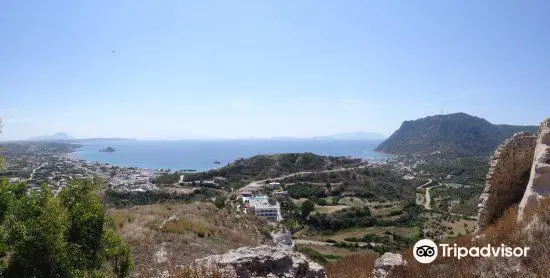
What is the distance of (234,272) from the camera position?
7.43 meters

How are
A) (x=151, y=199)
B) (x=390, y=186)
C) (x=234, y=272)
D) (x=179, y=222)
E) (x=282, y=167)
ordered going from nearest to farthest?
(x=234, y=272)
(x=179, y=222)
(x=151, y=199)
(x=390, y=186)
(x=282, y=167)

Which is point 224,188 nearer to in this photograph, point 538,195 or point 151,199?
point 151,199

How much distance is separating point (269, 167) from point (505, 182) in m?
82.2

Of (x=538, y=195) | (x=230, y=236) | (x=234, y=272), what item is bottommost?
(x=230, y=236)

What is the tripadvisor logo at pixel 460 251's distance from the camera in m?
6.78

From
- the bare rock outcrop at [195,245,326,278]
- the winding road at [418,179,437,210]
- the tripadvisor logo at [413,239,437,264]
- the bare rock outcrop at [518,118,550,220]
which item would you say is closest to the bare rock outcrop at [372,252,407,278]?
the tripadvisor logo at [413,239,437,264]

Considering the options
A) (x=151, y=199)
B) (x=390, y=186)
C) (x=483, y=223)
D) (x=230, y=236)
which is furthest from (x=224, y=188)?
(x=483, y=223)

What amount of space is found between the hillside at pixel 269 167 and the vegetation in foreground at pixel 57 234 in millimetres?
72964

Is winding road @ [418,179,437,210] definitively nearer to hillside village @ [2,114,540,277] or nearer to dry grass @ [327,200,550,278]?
hillside village @ [2,114,540,277]

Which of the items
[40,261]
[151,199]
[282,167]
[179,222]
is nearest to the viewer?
[40,261]

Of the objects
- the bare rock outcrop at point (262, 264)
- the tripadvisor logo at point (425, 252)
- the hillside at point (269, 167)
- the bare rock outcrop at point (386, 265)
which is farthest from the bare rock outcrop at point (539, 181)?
the hillside at point (269, 167)

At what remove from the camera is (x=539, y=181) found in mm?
9477

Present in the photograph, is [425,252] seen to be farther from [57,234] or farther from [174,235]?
[174,235]

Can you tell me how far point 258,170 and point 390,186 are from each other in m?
31.8
